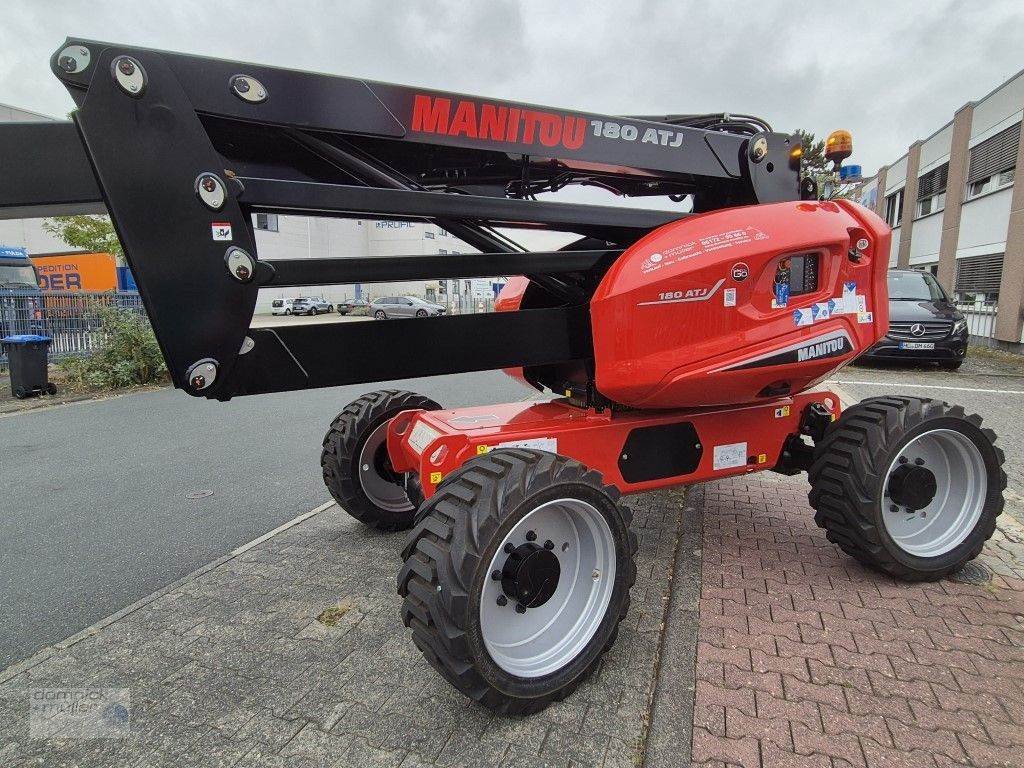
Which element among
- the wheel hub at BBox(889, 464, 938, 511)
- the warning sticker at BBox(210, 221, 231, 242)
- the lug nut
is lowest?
the wheel hub at BBox(889, 464, 938, 511)

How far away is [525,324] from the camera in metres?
3.08

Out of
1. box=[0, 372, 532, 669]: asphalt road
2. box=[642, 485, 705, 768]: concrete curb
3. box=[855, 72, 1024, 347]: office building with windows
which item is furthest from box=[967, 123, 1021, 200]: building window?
box=[0, 372, 532, 669]: asphalt road

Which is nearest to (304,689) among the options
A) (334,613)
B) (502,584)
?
(334,613)

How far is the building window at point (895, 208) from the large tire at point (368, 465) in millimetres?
27792

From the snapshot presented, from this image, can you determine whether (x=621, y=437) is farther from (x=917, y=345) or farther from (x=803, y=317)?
(x=917, y=345)

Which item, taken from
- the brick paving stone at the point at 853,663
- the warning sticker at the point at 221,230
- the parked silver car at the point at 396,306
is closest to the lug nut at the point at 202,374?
the warning sticker at the point at 221,230

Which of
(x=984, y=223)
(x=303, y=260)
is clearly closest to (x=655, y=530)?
(x=303, y=260)

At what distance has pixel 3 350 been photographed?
13.2m

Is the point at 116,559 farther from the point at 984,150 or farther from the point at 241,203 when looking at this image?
the point at 984,150

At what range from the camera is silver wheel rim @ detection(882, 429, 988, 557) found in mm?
3412

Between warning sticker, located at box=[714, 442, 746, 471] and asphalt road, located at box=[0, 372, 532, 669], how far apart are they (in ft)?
10.2

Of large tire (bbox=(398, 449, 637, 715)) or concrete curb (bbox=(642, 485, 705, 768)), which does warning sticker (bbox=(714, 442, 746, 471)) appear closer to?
concrete curb (bbox=(642, 485, 705, 768))

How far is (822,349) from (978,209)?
19621 mm

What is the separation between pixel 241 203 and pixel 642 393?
196 centimetres
